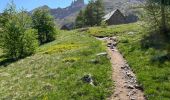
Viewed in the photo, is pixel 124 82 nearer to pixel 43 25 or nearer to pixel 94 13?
pixel 43 25

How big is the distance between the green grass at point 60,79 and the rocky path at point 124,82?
629mm

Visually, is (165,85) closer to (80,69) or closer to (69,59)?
(80,69)

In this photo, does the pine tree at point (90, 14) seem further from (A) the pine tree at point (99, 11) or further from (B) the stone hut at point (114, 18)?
(B) the stone hut at point (114, 18)

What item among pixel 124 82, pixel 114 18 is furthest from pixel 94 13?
pixel 124 82

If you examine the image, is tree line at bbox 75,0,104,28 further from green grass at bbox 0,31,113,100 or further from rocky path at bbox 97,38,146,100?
rocky path at bbox 97,38,146,100

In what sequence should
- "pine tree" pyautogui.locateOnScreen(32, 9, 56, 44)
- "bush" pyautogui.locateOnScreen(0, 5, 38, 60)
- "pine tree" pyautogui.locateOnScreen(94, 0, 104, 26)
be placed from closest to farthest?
"bush" pyautogui.locateOnScreen(0, 5, 38, 60) → "pine tree" pyautogui.locateOnScreen(32, 9, 56, 44) → "pine tree" pyautogui.locateOnScreen(94, 0, 104, 26)

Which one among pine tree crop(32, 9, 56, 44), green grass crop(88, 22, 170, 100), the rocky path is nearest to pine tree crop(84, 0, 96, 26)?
pine tree crop(32, 9, 56, 44)

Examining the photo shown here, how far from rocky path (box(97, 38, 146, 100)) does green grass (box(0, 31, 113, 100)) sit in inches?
24.8

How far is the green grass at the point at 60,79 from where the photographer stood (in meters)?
29.5

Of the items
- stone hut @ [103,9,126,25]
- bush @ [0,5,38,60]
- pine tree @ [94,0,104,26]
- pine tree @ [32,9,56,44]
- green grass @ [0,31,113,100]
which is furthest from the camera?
stone hut @ [103,9,126,25]

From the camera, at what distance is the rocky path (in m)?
27.9

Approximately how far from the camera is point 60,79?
3409 cm

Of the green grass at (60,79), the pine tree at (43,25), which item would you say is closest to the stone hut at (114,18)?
the pine tree at (43,25)

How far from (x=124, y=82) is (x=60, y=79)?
6450mm
